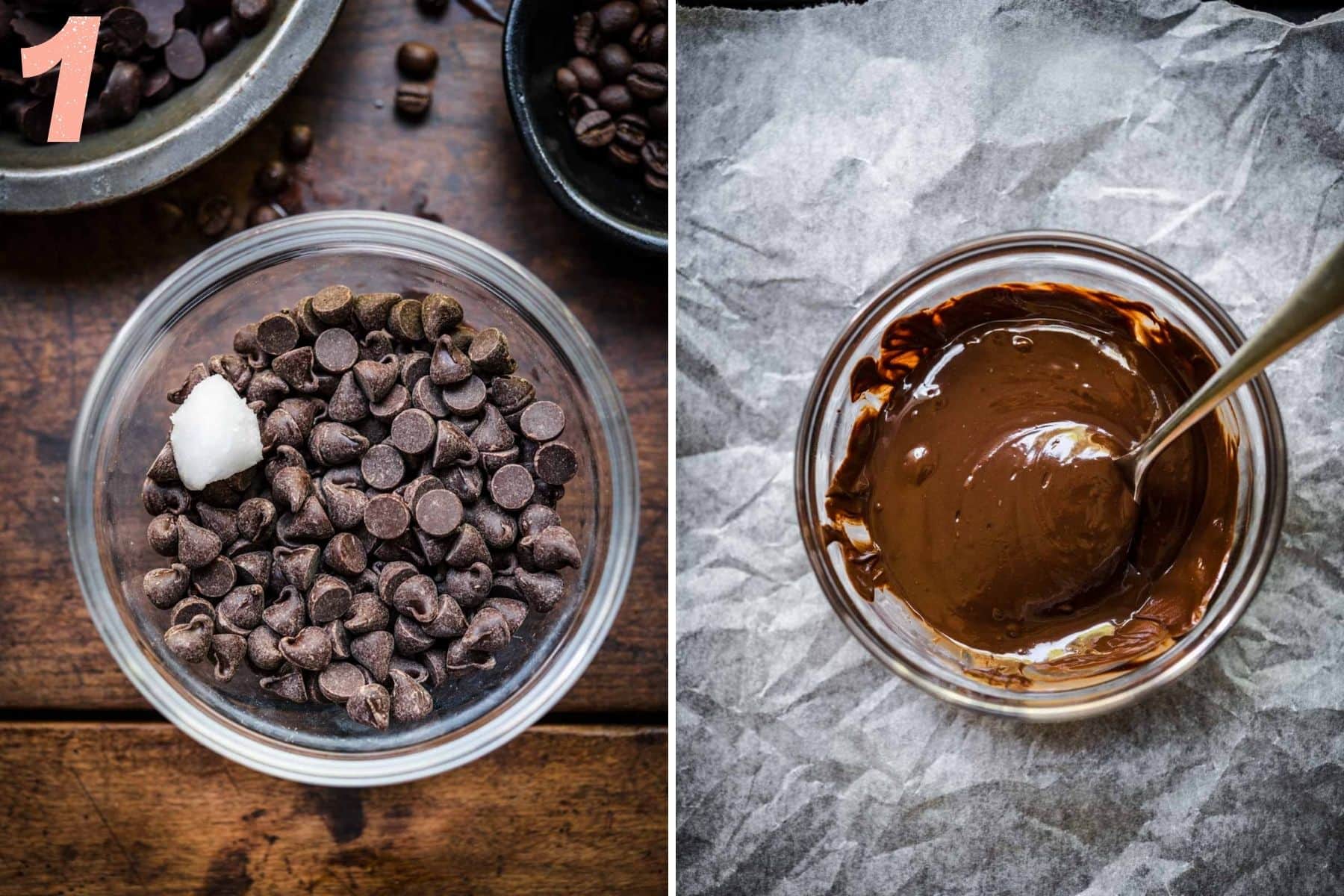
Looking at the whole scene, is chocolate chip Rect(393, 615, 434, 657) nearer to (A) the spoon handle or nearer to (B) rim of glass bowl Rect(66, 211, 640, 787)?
(B) rim of glass bowl Rect(66, 211, 640, 787)

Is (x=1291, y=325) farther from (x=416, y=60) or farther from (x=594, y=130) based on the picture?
(x=416, y=60)

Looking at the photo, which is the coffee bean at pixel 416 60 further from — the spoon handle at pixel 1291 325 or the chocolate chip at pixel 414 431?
the spoon handle at pixel 1291 325

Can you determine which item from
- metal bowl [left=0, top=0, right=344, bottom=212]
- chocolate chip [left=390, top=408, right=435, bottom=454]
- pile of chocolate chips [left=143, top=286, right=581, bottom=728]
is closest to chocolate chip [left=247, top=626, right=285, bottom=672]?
pile of chocolate chips [left=143, top=286, right=581, bottom=728]

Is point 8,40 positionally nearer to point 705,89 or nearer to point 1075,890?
point 705,89

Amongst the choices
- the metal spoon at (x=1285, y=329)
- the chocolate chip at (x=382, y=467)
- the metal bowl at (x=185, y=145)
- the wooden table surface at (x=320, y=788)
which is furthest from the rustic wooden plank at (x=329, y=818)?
the metal spoon at (x=1285, y=329)

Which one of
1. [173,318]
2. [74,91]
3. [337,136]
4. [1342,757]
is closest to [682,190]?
[337,136]

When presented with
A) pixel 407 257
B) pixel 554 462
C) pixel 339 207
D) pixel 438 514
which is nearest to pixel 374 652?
pixel 438 514
